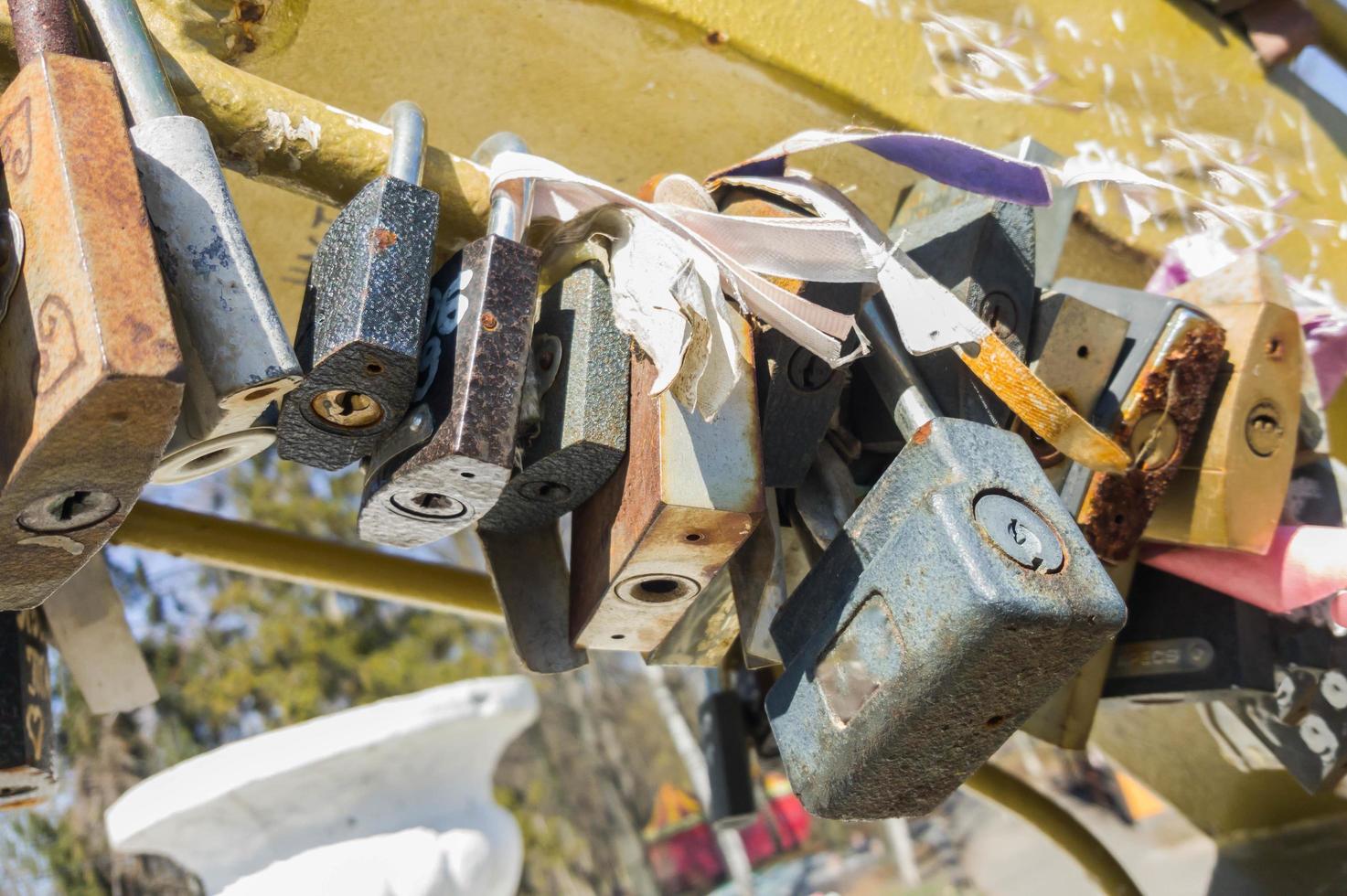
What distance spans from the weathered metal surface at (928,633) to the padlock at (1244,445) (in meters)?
0.30

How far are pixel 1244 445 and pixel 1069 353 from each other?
0.16 metres

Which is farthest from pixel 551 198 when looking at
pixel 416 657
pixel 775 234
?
pixel 416 657

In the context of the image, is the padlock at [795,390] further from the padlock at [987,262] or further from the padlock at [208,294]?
the padlock at [208,294]

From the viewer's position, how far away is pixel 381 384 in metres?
0.67

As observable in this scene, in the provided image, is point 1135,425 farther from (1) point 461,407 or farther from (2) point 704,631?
(1) point 461,407

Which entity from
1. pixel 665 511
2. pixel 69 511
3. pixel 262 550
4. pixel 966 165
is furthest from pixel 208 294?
pixel 262 550

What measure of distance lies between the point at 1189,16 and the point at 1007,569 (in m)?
1.17

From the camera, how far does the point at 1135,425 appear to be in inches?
37.1

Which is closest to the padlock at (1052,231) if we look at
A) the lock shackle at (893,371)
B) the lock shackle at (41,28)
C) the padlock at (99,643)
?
the lock shackle at (893,371)

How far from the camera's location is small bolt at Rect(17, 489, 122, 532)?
567mm

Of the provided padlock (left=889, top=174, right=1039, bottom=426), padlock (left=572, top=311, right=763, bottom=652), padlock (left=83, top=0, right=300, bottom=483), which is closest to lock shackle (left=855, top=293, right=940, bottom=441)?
padlock (left=889, top=174, right=1039, bottom=426)

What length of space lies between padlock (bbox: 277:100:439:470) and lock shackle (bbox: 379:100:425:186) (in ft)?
0.38

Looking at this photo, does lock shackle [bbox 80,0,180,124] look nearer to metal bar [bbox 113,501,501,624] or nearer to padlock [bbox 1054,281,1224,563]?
metal bar [bbox 113,501,501,624]

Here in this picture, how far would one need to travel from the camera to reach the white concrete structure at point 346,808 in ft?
3.74
